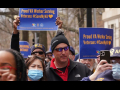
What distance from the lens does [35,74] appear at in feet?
→ 11.8

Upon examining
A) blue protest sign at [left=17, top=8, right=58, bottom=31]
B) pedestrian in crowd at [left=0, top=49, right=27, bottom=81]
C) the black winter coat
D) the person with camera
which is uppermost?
blue protest sign at [left=17, top=8, right=58, bottom=31]

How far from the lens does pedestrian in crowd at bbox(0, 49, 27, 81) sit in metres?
2.36

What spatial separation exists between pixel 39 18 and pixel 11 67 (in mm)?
4739

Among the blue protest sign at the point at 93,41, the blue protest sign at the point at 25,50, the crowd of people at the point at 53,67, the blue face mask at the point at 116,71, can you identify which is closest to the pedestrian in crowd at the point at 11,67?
the crowd of people at the point at 53,67

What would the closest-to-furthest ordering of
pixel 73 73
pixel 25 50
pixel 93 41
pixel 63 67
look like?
1. pixel 73 73
2. pixel 63 67
3. pixel 93 41
4. pixel 25 50

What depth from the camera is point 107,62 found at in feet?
10.8

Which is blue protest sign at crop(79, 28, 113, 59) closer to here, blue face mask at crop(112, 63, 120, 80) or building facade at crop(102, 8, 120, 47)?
blue face mask at crop(112, 63, 120, 80)

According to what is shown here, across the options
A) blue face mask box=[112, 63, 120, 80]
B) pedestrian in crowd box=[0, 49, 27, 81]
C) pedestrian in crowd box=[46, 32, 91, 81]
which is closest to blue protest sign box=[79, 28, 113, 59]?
pedestrian in crowd box=[46, 32, 91, 81]

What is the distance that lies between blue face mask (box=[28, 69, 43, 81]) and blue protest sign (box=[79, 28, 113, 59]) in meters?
2.28

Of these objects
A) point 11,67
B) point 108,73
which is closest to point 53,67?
point 108,73

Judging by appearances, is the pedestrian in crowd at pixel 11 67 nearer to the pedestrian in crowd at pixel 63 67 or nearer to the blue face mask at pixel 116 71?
the blue face mask at pixel 116 71

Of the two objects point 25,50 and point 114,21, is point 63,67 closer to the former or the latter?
point 25,50
